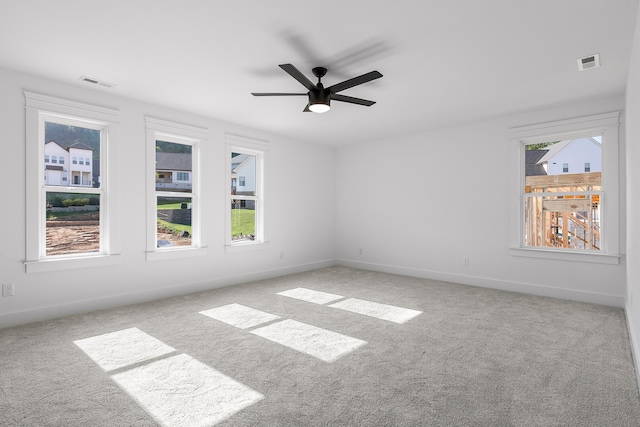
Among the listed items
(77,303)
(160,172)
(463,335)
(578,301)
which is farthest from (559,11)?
(77,303)

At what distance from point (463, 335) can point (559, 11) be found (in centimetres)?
265

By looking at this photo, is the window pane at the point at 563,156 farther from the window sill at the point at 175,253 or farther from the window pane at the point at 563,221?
the window sill at the point at 175,253

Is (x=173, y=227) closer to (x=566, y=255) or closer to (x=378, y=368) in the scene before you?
(x=378, y=368)

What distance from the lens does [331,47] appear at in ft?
9.34

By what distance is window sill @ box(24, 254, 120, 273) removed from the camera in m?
3.46

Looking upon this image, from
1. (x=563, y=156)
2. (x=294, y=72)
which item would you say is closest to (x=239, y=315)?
(x=294, y=72)

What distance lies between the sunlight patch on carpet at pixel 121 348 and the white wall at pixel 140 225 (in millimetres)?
1041

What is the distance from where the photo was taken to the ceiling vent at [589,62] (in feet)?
9.90

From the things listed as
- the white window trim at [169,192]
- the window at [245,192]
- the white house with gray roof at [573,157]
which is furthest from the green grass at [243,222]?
the white house with gray roof at [573,157]

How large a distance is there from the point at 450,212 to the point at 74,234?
5.18 meters

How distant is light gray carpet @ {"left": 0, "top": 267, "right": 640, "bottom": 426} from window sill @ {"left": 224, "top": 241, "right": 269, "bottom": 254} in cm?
122

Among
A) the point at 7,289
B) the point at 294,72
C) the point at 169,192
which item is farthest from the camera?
the point at 169,192

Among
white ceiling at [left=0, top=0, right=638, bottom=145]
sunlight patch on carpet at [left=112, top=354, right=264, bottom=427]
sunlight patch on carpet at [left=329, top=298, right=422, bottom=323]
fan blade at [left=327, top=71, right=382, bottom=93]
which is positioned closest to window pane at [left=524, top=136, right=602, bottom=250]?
Result: white ceiling at [left=0, top=0, right=638, bottom=145]

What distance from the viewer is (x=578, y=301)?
423 cm
